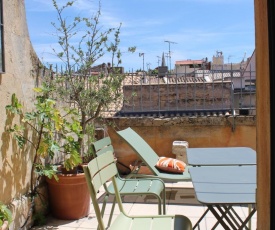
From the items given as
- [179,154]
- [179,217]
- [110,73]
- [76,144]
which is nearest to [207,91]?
[179,154]

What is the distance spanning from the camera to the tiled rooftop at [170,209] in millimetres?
3318

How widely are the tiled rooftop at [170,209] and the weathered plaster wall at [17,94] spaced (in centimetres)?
45

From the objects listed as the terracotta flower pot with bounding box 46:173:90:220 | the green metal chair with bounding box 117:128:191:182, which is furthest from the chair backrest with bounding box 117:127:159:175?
the terracotta flower pot with bounding box 46:173:90:220

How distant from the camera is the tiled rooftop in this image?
3318mm

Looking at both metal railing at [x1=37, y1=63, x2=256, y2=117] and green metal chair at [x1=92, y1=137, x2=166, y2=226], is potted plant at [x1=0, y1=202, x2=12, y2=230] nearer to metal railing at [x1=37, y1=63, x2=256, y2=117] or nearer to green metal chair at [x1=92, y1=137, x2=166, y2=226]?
green metal chair at [x1=92, y1=137, x2=166, y2=226]

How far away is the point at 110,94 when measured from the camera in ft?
13.5

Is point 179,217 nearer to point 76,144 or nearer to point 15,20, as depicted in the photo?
point 76,144

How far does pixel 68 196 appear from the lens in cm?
348

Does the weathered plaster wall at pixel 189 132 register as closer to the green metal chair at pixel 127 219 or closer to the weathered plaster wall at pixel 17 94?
the weathered plaster wall at pixel 17 94

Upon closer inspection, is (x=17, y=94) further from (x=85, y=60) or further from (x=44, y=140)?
(x=85, y=60)

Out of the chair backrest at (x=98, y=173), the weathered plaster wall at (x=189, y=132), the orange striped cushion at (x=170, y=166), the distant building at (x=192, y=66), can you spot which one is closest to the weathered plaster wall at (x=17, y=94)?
the chair backrest at (x=98, y=173)

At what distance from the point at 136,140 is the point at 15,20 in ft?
5.91

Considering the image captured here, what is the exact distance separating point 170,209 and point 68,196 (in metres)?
1.14

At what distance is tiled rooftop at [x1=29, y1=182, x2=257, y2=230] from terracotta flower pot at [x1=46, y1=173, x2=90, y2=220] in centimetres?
8
